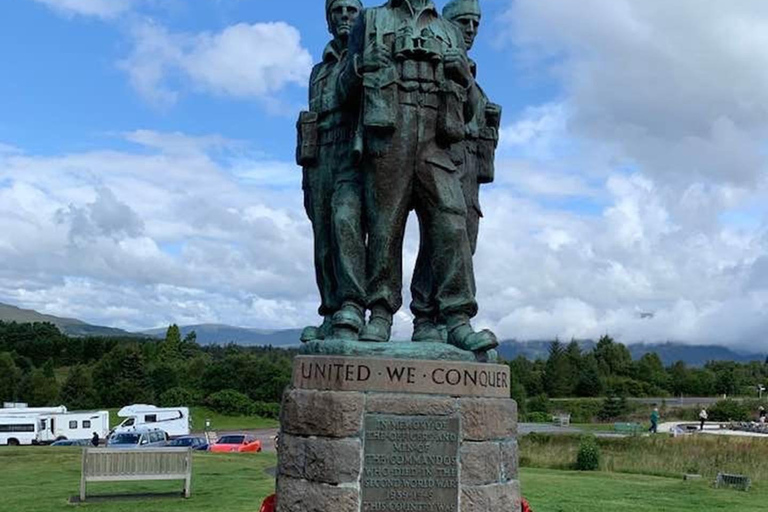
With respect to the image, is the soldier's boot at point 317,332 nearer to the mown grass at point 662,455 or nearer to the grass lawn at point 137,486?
the grass lawn at point 137,486

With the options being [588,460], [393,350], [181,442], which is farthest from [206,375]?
[393,350]

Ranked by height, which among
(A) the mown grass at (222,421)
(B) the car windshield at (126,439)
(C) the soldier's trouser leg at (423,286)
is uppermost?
(C) the soldier's trouser leg at (423,286)

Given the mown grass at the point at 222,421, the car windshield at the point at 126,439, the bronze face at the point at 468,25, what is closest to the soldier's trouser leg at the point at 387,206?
the bronze face at the point at 468,25

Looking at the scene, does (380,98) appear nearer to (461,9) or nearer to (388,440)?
(461,9)

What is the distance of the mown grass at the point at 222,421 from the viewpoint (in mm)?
49628

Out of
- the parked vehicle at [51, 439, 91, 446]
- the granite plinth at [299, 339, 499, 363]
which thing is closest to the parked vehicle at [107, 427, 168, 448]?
the parked vehicle at [51, 439, 91, 446]

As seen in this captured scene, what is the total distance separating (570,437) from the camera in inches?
1265

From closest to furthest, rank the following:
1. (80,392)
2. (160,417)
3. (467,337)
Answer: (467,337) < (160,417) < (80,392)

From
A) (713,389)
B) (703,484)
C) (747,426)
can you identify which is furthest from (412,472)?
(713,389)

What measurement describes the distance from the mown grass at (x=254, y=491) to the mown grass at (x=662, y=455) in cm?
276

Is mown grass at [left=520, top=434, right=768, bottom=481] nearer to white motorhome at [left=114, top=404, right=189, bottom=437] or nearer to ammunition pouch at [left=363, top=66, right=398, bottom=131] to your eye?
ammunition pouch at [left=363, top=66, right=398, bottom=131]

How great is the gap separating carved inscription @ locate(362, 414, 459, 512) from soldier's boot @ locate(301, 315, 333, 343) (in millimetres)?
1196

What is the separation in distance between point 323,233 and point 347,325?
115 cm

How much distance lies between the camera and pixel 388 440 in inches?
239
